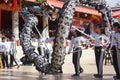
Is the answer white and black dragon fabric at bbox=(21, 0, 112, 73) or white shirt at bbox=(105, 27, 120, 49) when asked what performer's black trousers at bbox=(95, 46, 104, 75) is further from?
white and black dragon fabric at bbox=(21, 0, 112, 73)

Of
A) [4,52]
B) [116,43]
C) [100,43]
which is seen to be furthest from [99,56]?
[4,52]

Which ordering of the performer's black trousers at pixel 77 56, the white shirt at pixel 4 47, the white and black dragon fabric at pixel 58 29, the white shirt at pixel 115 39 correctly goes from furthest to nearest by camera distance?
1. the white shirt at pixel 4 47
2. the performer's black trousers at pixel 77 56
3. the white shirt at pixel 115 39
4. the white and black dragon fabric at pixel 58 29

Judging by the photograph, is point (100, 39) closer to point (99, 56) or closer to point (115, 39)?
point (99, 56)

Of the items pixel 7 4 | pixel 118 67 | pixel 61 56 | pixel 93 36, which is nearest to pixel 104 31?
pixel 93 36

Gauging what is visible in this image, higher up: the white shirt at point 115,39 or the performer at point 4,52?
the white shirt at point 115,39

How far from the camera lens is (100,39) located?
13.3m

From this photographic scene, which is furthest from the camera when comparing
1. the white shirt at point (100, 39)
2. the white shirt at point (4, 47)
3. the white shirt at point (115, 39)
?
the white shirt at point (4, 47)

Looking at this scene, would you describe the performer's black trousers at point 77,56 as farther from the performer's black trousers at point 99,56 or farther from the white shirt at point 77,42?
the performer's black trousers at point 99,56

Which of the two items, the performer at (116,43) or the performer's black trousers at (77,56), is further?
the performer's black trousers at (77,56)

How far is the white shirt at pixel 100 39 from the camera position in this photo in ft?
43.2

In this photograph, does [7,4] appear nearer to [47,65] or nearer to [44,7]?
[44,7]

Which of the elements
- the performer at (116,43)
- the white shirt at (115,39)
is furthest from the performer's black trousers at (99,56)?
the white shirt at (115,39)

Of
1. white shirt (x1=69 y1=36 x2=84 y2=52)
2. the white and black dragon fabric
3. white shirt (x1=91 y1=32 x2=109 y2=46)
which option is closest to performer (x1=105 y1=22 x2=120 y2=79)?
white shirt (x1=91 y1=32 x2=109 y2=46)

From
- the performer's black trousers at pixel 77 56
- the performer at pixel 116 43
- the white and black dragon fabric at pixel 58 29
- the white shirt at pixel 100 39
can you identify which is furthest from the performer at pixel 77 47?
the performer at pixel 116 43
